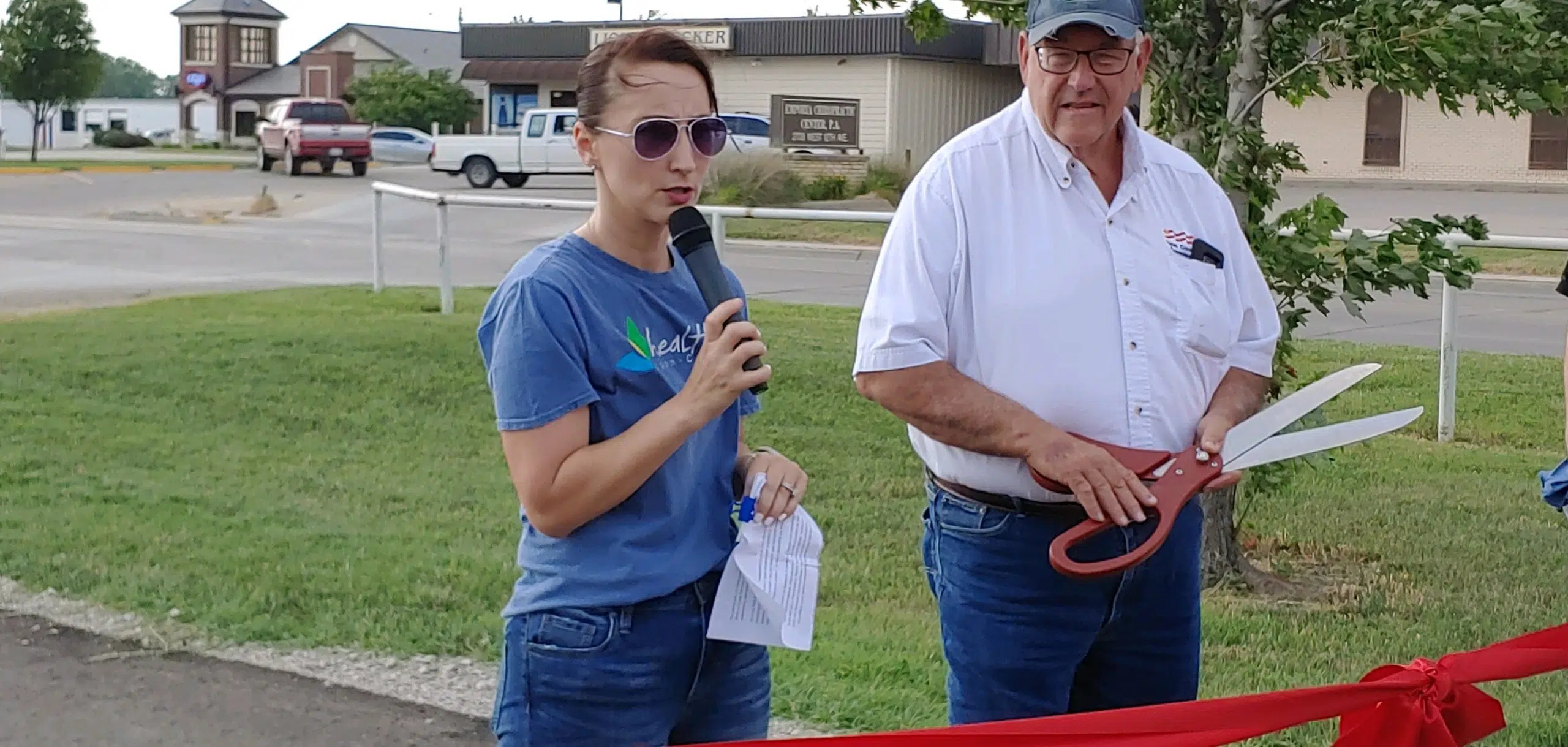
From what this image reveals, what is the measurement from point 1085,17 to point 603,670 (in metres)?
1.40

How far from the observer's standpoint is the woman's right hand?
102 inches

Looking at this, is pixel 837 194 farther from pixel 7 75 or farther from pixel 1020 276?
pixel 7 75

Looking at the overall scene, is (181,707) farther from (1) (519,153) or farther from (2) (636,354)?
(1) (519,153)

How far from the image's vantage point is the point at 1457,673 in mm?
3070

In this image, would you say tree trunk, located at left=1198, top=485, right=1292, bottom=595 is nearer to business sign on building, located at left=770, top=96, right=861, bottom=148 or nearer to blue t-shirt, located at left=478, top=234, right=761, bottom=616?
blue t-shirt, located at left=478, top=234, right=761, bottom=616

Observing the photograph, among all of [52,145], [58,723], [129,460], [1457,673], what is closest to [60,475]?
[129,460]

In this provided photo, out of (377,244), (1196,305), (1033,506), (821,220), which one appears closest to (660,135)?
(1033,506)

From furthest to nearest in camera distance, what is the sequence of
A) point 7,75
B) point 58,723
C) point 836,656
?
point 7,75 → point 836,656 → point 58,723

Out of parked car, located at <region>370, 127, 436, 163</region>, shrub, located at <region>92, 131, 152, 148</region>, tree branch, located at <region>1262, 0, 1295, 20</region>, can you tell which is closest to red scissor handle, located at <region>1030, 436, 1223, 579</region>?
tree branch, located at <region>1262, 0, 1295, 20</region>

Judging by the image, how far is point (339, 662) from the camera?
5.46 meters

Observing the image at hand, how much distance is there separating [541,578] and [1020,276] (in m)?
1.00

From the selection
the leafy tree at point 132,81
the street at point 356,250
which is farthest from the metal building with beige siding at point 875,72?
the leafy tree at point 132,81

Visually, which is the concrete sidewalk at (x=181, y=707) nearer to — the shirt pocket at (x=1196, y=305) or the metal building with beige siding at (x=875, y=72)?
the shirt pocket at (x=1196, y=305)

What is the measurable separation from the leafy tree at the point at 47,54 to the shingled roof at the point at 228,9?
21.4 meters
